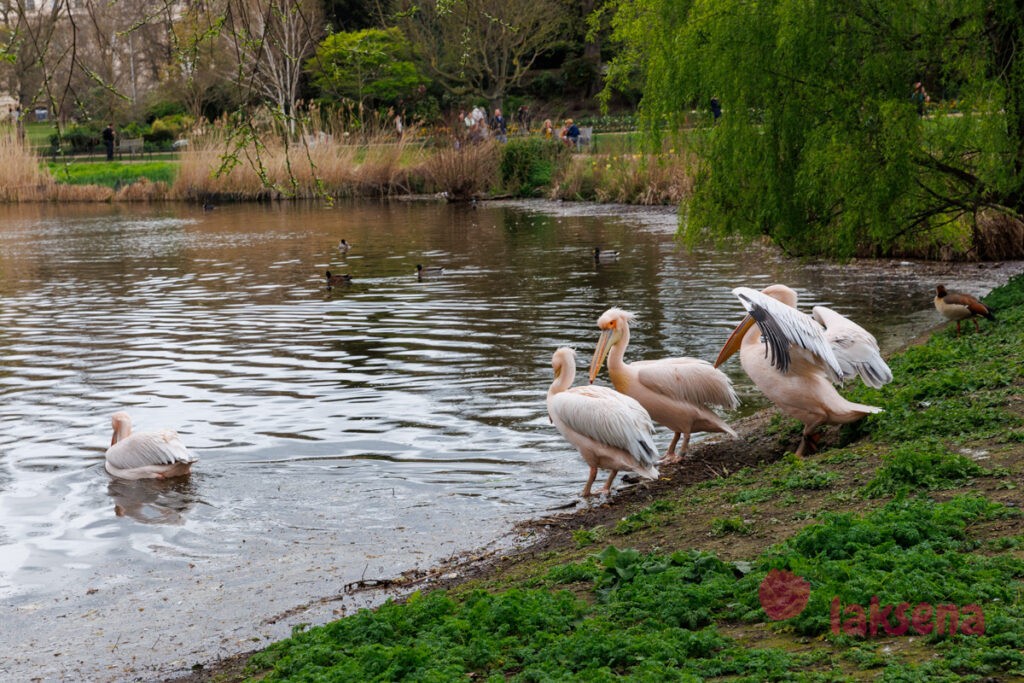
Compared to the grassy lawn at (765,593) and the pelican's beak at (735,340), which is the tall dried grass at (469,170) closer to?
the pelican's beak at (735,340)

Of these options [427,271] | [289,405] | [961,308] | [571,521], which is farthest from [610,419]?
[427,271]

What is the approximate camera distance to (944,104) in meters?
13.9

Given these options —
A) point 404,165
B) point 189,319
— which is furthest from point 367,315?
point 404,165

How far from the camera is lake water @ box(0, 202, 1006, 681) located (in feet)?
22.9

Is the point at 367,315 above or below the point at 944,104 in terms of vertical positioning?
below

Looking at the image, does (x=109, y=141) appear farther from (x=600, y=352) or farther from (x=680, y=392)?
(x=680, y=392)

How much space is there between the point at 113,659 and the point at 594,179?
29.5 m

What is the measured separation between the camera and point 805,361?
803 cm

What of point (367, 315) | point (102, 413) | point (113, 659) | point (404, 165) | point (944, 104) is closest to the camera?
point (113, 659)

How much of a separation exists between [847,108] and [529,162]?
24.1m

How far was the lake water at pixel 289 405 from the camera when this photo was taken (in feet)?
22.9

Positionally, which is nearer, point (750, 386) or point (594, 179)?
point (750, 386)

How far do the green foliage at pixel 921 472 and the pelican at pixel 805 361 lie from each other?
148cm

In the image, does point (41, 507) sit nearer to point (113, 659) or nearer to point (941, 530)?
point (113, 659)
